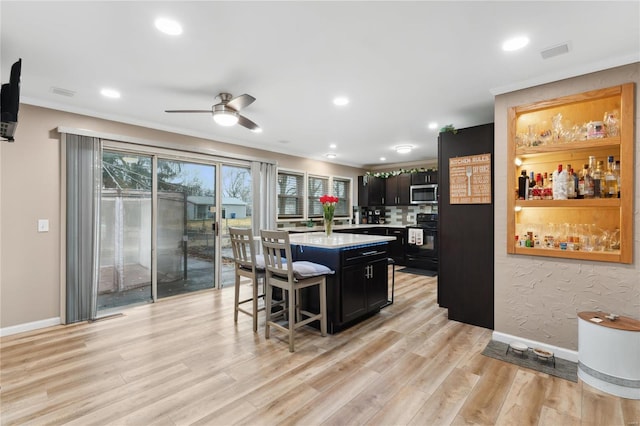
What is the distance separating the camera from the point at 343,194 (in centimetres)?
778

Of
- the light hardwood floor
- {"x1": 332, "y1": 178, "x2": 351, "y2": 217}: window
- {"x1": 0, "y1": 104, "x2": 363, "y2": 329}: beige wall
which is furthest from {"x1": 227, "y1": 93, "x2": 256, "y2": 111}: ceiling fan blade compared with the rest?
{"x1": 332, "y1": 178, "x2": 351, "y2": 217}: window

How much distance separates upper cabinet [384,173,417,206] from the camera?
23.3 feet

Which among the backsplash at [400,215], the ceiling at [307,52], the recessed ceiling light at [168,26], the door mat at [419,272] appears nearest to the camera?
the ceiling at [307,52]

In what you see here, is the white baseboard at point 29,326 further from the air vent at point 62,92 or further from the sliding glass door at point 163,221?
the air vent at point 62,92

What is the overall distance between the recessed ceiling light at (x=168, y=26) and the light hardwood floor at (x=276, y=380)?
257 centimetres

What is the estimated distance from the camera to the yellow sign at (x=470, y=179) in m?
3.27

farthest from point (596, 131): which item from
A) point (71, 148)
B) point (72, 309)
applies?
point (72, 309)

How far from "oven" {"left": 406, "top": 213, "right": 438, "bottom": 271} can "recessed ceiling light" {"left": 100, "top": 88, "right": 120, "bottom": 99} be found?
5.64 meters

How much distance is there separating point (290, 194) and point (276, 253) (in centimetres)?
360

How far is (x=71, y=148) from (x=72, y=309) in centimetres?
190

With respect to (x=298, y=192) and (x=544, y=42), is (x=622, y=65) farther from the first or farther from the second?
(x=298, y=192)

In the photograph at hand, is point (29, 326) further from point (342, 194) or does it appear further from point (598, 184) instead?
point (342, 194)

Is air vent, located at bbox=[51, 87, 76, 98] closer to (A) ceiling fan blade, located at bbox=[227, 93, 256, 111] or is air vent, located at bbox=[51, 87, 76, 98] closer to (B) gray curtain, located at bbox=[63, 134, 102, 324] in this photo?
(B) gray curtain, located at bbox=[63, 134, 102, 324]

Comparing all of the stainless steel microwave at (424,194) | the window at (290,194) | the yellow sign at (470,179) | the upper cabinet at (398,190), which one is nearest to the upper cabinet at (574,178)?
the yellow sign at (470,179)
